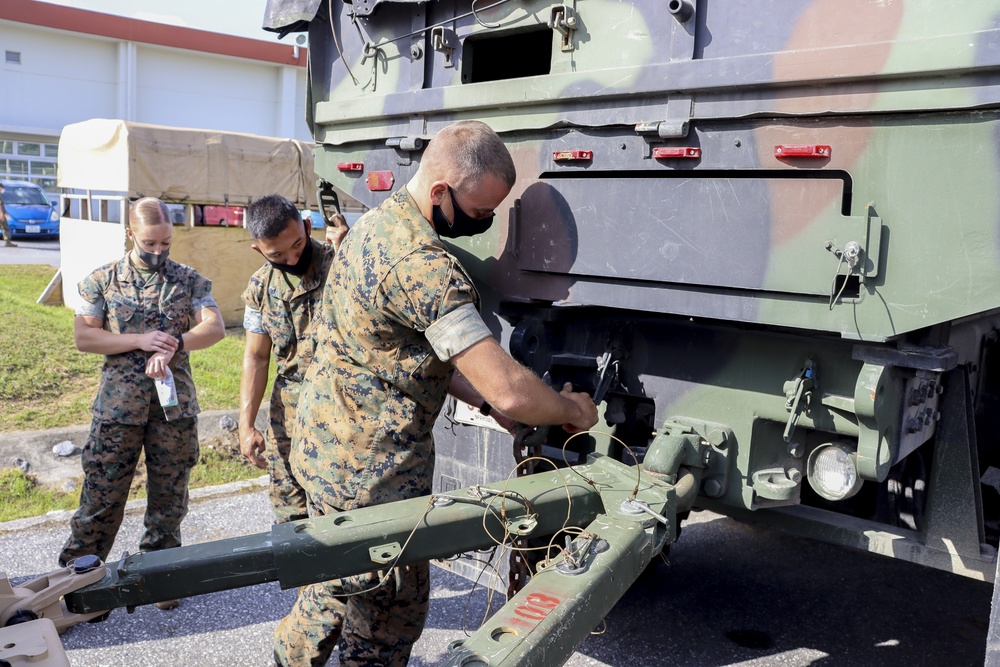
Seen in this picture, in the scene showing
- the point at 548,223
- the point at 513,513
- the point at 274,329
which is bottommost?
the point at 513,513

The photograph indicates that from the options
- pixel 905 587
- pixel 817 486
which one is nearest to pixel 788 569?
pixel 905 587

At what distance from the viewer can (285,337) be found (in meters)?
3.62

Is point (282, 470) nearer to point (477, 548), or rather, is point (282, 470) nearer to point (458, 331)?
point (477, 548)

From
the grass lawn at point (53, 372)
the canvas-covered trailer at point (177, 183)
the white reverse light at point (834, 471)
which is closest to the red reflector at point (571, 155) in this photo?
the white reverse light at point (834, 471)

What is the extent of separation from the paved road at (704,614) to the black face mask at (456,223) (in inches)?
66.6

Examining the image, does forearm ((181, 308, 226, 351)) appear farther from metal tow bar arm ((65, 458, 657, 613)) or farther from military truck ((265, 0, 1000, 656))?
metal tow bar arm ((65, 458, 657, 613))

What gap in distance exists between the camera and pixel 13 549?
13.7 feet

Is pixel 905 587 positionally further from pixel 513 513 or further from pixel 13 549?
pixel 13 549

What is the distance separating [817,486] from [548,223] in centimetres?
121

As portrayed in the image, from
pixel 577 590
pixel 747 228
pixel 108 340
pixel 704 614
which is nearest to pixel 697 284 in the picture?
pixel 747 228

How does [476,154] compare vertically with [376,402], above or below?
above

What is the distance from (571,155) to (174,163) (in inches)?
333

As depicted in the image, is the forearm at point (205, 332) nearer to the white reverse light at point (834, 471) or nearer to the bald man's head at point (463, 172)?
the bald man's head at point (463, 172)

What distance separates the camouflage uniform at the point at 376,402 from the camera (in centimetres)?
238
